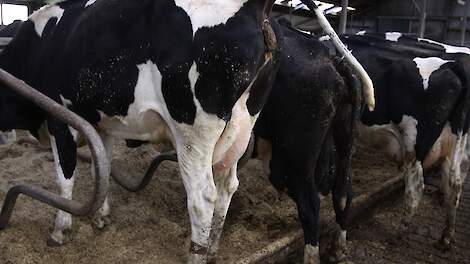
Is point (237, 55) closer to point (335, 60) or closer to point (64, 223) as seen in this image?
point (335, 60)

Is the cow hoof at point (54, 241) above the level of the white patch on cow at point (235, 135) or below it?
below

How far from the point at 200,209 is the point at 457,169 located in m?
3.13

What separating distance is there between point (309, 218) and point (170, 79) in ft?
5.58

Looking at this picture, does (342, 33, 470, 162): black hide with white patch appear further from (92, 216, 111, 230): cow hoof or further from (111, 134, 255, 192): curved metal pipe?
(92, 216, 111, 230): cow hoof

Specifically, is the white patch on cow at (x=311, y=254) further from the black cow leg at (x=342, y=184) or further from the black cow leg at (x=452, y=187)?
the black cow leg at (x=452, y=187)

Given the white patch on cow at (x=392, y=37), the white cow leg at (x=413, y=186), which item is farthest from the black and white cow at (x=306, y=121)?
the white patch on cow at (x=392, y=37)

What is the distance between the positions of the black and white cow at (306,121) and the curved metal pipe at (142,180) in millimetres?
814

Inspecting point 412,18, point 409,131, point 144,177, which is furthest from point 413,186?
point 412,18

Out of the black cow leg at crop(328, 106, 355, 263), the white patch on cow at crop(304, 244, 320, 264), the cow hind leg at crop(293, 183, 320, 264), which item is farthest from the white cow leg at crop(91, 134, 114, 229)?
the black cow leg at crop(328, 106, 355, 263)

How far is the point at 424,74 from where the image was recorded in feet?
15.6

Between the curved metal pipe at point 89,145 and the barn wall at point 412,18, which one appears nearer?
the curved metal pipe at point 89,145

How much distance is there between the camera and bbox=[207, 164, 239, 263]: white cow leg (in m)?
3.49

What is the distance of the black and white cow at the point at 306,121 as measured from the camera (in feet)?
12.2

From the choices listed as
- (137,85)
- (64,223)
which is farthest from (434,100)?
(64,223)
